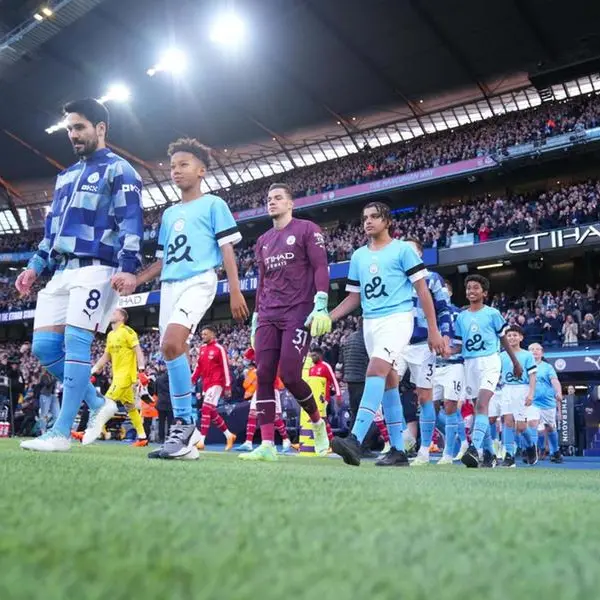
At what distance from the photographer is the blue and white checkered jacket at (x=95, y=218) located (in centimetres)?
416

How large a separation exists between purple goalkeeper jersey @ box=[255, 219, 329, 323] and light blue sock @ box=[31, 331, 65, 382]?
146 cm

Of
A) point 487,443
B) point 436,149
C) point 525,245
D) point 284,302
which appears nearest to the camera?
point 284,302

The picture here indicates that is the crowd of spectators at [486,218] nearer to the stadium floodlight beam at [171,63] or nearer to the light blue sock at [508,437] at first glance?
the stadium floodlight beam at [171,63]

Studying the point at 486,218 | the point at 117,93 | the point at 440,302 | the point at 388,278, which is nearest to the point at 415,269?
the point at 388,278

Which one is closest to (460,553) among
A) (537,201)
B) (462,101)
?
(537,201)

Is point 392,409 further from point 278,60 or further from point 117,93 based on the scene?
point 117,93

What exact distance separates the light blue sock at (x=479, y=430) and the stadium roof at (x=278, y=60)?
20.1 m

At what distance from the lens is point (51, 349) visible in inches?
171

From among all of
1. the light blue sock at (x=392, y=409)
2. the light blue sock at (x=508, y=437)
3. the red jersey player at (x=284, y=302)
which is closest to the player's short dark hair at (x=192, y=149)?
the red jersey player at (x=284, y=302)

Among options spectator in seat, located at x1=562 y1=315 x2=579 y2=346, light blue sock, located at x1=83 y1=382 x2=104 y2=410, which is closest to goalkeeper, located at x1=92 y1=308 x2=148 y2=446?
light blue sock, located at x1=83 y1=382 x2=104 y2=410

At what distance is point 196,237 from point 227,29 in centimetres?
2160

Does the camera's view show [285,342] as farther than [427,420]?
No

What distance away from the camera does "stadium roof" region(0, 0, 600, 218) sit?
968 inches

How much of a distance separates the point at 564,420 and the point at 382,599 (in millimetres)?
14349
